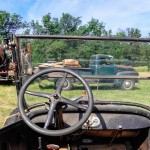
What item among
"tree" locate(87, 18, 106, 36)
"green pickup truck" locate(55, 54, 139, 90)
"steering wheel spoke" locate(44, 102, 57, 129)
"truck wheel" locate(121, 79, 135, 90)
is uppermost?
"tree" locate(87, 18, 106, 36)

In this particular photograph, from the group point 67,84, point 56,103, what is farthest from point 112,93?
point 56,103

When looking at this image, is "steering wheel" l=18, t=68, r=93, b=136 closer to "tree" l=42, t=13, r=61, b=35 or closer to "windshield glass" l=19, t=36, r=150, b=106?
"windshield glass" l=19, t=36, r=150, b=106

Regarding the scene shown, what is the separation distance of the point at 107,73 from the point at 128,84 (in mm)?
203

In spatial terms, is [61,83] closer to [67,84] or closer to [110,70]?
[67,84]

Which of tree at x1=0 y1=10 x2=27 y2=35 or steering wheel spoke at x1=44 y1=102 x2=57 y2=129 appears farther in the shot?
tree at x1=0 y1=10 x2=27 y2=35

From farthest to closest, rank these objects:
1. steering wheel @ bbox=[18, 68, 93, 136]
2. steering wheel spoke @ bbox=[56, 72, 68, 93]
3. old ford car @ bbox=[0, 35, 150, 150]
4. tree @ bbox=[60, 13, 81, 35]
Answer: tree @ bbox=[60, 13, 81, 35]
old ford car @ bbox=[0, 35, 150, 150]
steering wheel spoke @ bbox=[56, 72, 68, 93]
steering wheel @ bbox=[18, 68, 93, 136]

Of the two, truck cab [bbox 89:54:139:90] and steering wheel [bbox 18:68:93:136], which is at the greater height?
truck cab [bbox 89:54:139:90]

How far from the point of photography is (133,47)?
302 centimetres

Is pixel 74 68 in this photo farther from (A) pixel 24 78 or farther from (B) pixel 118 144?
(B) pixel 118 144

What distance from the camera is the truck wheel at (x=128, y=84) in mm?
3020

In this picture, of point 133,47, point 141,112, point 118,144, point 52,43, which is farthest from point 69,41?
point 118,144

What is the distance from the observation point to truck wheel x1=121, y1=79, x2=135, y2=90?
3020mm

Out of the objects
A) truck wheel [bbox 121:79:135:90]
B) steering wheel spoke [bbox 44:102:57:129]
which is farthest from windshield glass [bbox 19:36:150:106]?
steering wheel spoke [bbox 44:102:57:129]

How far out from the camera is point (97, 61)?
3.03 metres
